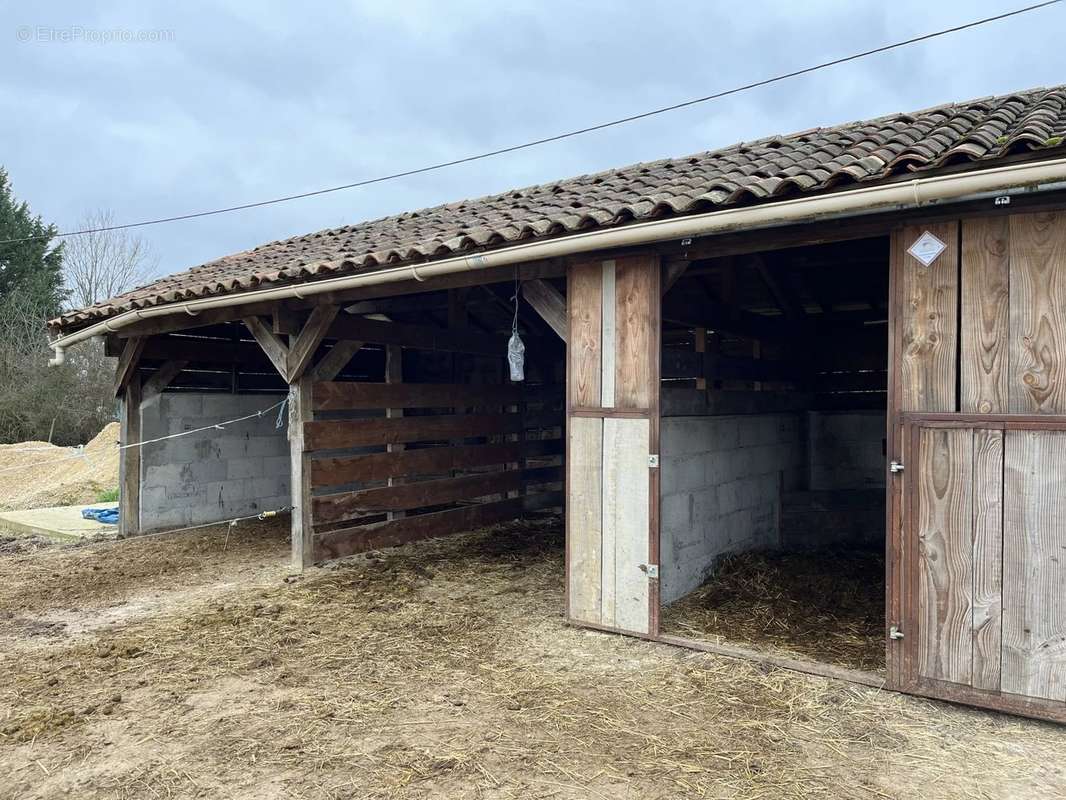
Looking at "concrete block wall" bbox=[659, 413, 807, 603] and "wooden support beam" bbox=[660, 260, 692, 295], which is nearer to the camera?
"wooden support beam" bbox=[660, 260, 692, 295]

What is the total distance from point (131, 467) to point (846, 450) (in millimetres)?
7907

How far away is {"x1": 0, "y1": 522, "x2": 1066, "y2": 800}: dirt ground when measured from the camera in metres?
2.87

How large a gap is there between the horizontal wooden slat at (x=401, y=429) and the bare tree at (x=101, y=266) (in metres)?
18.8

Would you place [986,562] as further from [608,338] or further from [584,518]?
[608,338]

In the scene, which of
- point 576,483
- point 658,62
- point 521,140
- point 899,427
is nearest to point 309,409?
point 576,483

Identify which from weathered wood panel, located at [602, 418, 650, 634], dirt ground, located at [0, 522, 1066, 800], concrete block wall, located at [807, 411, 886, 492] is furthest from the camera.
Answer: concrete block wall, located at [807, 411, 886, 492]

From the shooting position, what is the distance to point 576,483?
476cm

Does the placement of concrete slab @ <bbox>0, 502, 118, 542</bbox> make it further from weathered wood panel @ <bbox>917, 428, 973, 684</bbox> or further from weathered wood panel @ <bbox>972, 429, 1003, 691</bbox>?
weathered wood panel @ <bbox>972, 429, 1003, 691</bbox>

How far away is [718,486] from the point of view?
230 inches

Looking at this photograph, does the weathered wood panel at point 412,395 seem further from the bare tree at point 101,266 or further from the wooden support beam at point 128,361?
the bare tree at point 101,266

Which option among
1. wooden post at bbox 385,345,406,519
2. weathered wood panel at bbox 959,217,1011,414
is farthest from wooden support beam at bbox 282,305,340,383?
weathered wood panel at bbox 959,217,1011,414

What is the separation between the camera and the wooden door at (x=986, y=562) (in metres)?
3.22

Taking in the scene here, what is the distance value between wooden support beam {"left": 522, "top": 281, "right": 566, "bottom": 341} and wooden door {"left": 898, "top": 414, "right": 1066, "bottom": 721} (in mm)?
2279

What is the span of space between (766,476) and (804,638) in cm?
241
